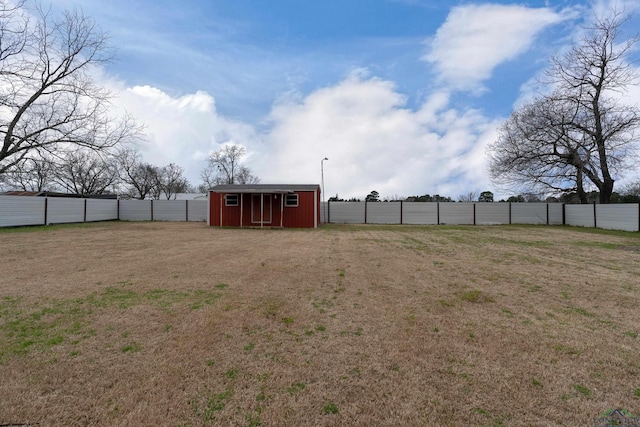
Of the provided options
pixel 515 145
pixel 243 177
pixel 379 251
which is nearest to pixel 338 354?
pixel 379 251

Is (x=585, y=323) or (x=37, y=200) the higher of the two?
(x=37, y=200)

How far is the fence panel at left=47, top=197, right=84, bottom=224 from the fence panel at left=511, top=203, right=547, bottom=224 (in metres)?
30.0

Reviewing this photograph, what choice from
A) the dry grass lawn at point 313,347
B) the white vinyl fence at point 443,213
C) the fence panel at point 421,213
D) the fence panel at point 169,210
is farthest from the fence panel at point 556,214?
the fence panel at point 169,210

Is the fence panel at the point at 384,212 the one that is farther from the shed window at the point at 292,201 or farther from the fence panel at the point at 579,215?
the fence panel at the point at 579,215

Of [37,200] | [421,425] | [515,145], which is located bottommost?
[421,425]

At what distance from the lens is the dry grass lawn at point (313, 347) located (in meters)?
2.03

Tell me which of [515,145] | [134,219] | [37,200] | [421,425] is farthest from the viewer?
[134,219]

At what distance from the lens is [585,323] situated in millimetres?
3508

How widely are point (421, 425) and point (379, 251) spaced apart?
708 cm

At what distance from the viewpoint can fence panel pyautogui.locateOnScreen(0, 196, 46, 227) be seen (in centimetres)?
1582

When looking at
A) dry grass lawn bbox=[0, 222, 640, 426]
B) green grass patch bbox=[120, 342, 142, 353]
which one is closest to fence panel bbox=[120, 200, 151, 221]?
dry grass lawn bbox=[0, 222, 640, 426]

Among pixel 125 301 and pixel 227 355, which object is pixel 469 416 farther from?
pixel 125 301

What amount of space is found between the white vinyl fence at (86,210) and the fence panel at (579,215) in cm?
2573

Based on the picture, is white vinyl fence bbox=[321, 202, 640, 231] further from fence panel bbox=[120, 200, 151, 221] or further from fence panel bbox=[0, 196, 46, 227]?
fence panel bbox=[0, 196, 46, 227]
